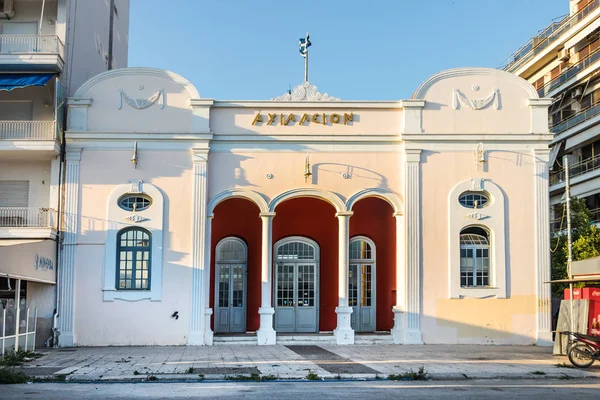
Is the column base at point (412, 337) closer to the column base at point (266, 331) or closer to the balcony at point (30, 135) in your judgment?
the column base at point (266, 331)

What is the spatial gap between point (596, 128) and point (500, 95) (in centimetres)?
1560

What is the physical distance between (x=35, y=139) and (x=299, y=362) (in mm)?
10326

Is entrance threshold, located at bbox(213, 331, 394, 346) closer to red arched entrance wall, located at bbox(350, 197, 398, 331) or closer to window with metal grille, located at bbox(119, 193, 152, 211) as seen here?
red arched entrance wall, located at bbox(350, 197, 398, 331)

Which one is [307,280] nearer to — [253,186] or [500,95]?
[253,186]

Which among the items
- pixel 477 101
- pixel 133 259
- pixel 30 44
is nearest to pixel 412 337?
pixel 477 101

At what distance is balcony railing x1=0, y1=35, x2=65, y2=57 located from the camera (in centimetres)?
2209

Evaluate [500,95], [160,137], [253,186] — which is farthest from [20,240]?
[500,95]

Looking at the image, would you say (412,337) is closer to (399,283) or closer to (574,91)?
(399,283)

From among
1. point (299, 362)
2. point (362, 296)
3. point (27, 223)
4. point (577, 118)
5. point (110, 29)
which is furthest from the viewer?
point (577, 118)

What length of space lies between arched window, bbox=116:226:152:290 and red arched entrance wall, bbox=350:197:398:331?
684 centimetres

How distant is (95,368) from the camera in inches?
581

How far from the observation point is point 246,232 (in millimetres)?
23469

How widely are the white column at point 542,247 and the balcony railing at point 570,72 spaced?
52.7 ft

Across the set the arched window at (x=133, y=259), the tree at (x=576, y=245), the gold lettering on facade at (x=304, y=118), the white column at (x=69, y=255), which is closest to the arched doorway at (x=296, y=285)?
the gold lettering on facade at (x=304, y=118)
